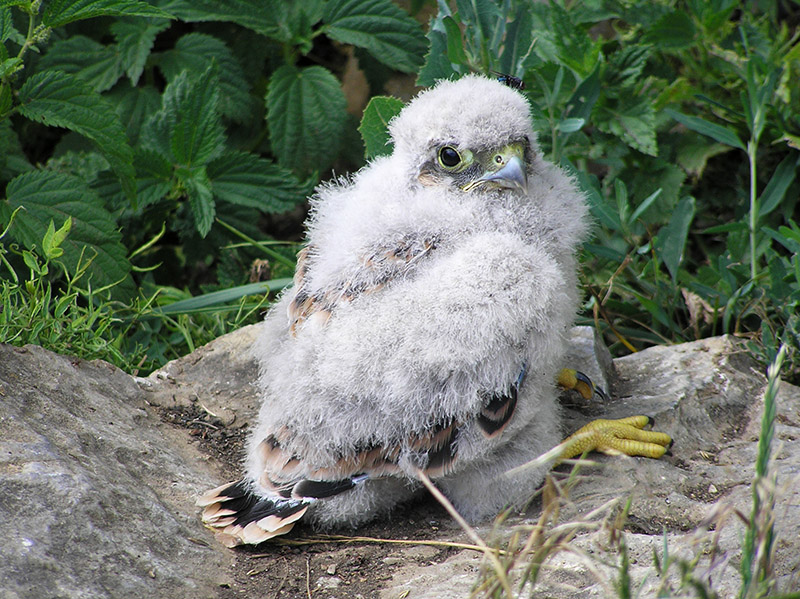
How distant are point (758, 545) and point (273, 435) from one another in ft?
4.73

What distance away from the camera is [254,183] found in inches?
156

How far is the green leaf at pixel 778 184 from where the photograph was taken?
370 centimetres

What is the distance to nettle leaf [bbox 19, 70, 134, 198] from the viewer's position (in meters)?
3.26

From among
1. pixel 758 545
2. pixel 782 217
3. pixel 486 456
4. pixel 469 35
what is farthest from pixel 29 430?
pixel 782 217

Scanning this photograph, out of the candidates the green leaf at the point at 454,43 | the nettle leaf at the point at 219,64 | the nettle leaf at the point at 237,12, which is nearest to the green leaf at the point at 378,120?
the green leaf at the point at 454,43

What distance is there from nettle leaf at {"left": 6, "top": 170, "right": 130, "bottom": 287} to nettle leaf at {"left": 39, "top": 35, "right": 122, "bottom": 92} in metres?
0.86

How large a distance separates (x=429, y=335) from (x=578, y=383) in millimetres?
959

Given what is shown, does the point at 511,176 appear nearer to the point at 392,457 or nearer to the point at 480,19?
the point at 392,457

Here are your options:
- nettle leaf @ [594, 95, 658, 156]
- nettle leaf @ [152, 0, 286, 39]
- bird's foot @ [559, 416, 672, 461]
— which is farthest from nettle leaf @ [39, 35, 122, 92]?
bird's foot @ [559, 416, 672, 461]

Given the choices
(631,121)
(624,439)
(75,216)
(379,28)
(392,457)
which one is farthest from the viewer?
A: (379,28)

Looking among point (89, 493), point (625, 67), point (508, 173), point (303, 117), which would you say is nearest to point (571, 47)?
point (625, 67)

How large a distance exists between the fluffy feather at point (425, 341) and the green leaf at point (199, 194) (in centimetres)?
111

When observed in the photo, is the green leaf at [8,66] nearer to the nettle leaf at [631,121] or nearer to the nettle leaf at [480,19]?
the nettle leaf at [480,19]

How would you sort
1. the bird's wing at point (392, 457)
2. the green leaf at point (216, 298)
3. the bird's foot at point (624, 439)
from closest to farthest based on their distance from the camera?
1. the bird's wing at point (392, 457)
2. the bird's foot at point (624, 439)
3. the green leaf at point (216, 298)
